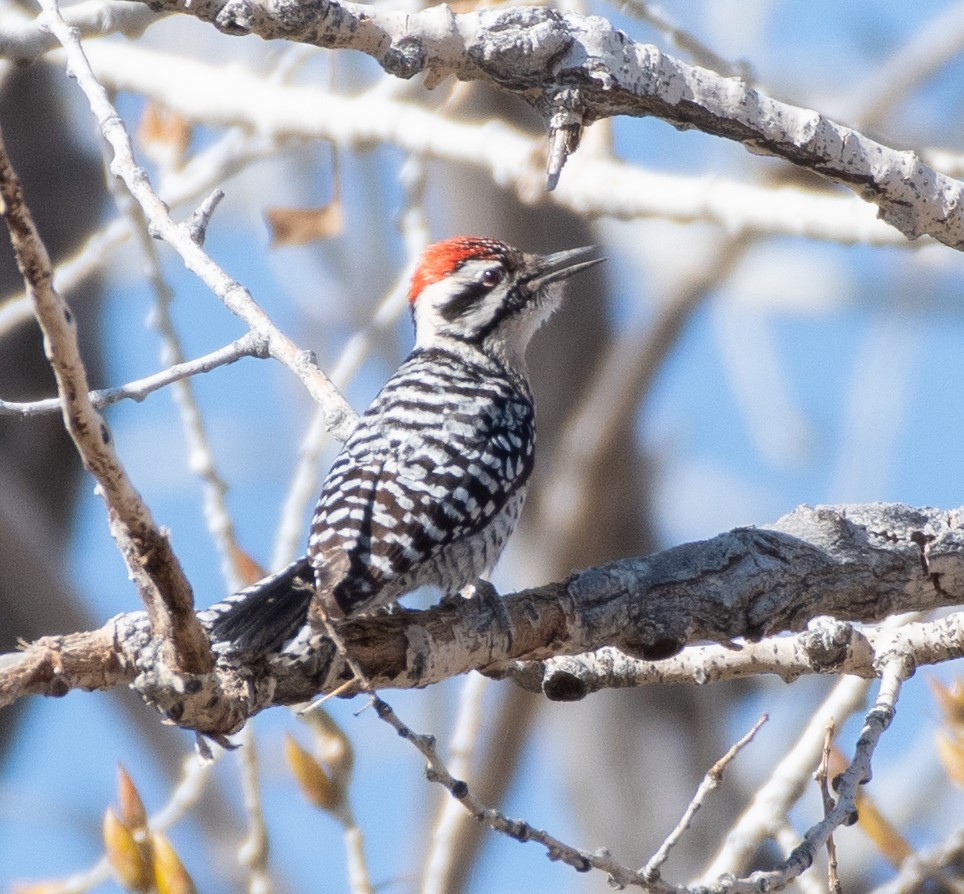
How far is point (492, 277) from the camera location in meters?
5.19

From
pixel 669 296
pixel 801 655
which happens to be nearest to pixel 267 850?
pixel 801 655

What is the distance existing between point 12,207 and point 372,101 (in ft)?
11.7

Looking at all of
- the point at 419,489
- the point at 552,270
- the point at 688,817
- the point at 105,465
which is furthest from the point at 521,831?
the point at 552,270

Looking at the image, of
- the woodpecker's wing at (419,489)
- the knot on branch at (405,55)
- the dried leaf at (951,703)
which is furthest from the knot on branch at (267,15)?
the dried leaf at (951,703)

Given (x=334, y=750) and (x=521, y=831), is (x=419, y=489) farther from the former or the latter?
(x=521, y=831)

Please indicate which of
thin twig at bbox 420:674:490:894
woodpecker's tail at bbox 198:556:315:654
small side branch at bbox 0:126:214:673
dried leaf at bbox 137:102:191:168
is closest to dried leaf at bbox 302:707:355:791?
thin twig at bbox 420:674:490:894

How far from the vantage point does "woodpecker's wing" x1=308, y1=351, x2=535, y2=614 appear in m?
3.36

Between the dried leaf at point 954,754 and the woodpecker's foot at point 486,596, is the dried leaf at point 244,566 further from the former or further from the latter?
the dried leaf at point 954,754

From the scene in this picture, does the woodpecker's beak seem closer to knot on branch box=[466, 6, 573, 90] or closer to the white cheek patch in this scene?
the white cheek patch

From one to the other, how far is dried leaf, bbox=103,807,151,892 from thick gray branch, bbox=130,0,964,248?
1868mm

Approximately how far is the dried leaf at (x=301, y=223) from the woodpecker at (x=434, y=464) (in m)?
0.44

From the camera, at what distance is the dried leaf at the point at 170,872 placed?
3.37 meters

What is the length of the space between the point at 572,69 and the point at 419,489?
1.28 meters

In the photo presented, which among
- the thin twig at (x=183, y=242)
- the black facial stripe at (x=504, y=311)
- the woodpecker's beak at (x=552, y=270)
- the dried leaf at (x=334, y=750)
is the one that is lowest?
the dried leaf at (x=334, y=750)
